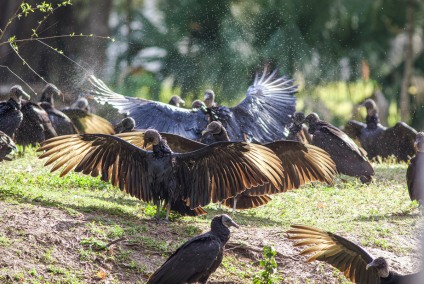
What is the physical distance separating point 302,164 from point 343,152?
208 centimetres

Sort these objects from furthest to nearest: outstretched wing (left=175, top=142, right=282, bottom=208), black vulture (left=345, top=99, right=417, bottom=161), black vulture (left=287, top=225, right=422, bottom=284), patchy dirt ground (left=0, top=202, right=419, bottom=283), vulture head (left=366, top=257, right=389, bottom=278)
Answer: black vulture (left=345, top=99, right=417, bottom=161), outstretched wing (left=175, top=142, right=282, bottom=208), black vulture (left=287, top=225, right=422, bottom=284), patchy dirt ground (left=0, top=202, right=419, bottom=283), vulture head (left=366, top=257, right=389, bottom=278)

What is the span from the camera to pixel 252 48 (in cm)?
1838

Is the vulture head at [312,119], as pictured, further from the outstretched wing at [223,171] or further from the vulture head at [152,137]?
the vulture head at [152,137]

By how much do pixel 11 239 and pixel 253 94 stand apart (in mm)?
4887

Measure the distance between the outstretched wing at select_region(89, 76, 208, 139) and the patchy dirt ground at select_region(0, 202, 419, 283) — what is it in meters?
2.09

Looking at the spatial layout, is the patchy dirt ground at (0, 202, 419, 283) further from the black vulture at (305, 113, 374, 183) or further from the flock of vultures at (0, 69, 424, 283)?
the black vulture at (305, 113, 374, 183)

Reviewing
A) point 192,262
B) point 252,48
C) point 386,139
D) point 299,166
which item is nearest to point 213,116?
point 299,166

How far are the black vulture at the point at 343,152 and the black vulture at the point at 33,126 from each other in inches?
140

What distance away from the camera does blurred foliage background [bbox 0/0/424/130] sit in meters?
18.2

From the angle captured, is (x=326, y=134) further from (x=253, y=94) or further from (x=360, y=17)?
(x=360, y=17)

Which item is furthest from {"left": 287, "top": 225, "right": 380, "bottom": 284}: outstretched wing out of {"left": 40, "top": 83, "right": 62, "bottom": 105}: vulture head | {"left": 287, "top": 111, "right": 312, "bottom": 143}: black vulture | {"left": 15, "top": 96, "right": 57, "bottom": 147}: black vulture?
{"left": 40, "top": 83, "right": 62, "bottom": 105}: vulture head

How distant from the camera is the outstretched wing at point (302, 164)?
8484 mm

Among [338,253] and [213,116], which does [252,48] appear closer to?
[213,116]

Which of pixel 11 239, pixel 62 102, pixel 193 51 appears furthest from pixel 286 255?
pixel 193 51
